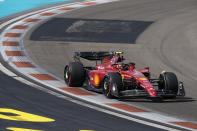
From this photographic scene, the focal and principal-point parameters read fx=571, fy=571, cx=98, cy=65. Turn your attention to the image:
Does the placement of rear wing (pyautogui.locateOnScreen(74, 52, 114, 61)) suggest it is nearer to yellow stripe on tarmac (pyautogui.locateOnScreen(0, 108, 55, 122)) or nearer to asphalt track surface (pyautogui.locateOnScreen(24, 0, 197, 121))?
asphalt track surface (pyautogui.locateOnScreen(24, 0, 197, 121))

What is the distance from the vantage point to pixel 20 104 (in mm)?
14461

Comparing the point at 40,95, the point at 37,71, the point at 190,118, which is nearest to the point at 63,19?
the point at 37,71

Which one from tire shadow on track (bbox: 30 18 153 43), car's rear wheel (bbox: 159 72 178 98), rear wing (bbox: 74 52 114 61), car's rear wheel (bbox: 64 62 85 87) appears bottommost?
car's rear wheel (bbox: 159 72 178 98)

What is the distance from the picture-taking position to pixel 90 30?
1003 inches

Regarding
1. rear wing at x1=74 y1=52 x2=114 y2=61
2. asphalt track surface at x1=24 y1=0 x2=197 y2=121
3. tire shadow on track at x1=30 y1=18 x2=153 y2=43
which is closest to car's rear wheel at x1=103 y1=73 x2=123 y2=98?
asphalt track surface at x1=24 y1=0 x2=197 y2=121

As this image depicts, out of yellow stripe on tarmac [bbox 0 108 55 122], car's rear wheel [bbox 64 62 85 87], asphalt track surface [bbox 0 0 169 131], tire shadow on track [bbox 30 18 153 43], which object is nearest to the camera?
asphalt track surface [bbox 0 0 169 131]

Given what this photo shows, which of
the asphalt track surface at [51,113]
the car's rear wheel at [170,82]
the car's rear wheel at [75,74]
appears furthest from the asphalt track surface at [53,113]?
the car's rear wheel at [170,82]

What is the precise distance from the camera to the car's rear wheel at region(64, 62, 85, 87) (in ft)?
54.6

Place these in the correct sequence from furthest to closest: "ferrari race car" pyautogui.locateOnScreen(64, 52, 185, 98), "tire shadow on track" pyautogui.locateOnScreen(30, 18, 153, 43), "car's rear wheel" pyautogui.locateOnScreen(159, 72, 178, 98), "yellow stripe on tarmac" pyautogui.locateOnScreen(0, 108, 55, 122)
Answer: "tire shadow on track" pyautogui.locateOnScreen(30, 18, 153, 43) → "car's rear wheel" pyautogui.locateOnScreen(159, 72, 178, 98) → "ferrari race car" pyautogui.locateOnScreen(64, 52, 185, 98) → "yellow stripe on tarmac" pyautogui.locateOnScreen(0, 108, 55, 122)

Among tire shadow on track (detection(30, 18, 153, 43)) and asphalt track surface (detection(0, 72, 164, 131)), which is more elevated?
tire shadow on track (detection(30, 18, 153, 43))

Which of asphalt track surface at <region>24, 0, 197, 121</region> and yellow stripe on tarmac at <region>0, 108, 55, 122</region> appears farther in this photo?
asphalt track surface at <region>24, 0, 197, 121</region>

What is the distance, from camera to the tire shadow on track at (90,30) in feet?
79.3

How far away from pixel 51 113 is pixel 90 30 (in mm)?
12240

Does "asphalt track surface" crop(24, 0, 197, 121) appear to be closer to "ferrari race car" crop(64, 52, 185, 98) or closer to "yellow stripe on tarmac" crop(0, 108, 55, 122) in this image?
"ferrari race car" crop(64, 52, 185, 98)
